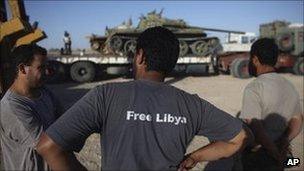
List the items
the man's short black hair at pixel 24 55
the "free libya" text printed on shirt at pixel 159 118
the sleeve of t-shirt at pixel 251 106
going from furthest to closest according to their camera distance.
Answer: the man's short black hair at pixel 24 55 < the sleeve of t-shirt at pixel 251 106 < the "free libya" text printed on shirt at pixel 159 118

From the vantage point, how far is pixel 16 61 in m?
3.05

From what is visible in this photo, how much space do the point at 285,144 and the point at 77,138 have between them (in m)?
1.88

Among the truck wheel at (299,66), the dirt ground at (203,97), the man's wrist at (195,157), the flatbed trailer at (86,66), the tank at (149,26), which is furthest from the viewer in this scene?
the tank at (149,26)

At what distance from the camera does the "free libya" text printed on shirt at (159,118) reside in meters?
1.90

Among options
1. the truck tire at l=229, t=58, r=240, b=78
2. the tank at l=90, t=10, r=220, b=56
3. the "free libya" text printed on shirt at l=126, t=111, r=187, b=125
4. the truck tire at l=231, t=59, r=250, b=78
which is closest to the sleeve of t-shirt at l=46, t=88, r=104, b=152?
the "free libya" text printed on shirt at l=126, t=111, r=187, b=125

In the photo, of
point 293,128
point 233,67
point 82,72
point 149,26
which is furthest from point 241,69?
point 293,128

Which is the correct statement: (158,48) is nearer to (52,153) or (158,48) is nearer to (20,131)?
(52,153)

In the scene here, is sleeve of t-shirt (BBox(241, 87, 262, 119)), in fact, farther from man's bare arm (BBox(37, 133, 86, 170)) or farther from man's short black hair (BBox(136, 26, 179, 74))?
man's bare arm (BBox(37, 133, 86, 170))

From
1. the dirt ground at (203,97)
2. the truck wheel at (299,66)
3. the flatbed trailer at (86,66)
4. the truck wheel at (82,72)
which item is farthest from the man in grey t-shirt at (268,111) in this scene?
the truck wheel at (299,66)

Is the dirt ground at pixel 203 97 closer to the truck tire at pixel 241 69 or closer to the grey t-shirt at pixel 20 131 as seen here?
the truck tire at pixel 241 69

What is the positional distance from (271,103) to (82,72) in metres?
16.6

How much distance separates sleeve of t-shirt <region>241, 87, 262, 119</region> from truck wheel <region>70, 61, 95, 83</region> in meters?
16.2

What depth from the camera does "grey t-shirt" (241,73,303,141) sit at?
2947mm

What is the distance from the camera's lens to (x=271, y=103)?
298 cm
